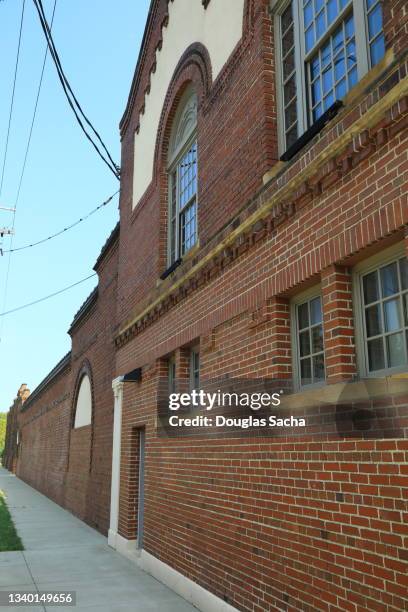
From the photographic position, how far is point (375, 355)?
4469 mm

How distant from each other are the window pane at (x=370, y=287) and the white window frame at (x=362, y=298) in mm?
32

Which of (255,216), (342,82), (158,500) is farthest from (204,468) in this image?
(342,82)

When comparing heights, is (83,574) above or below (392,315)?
below

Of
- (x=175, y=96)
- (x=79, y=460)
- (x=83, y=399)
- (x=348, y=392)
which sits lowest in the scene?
(x=79, y=460)

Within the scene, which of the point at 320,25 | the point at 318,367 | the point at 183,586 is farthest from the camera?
the point at 183,586

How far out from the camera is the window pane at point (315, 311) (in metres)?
5.23

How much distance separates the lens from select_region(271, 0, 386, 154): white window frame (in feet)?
16.0

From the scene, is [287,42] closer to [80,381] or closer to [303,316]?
[303,316]

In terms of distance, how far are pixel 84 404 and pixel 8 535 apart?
544 centimetres

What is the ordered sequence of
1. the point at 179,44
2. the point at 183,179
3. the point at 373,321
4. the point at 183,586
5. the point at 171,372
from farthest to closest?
the point at 183,179 → the point at 179,44 → the point at 171,372 → the point at 183,586 → the point at 373,321

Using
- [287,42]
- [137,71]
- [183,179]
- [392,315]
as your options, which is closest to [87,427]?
[183,179]

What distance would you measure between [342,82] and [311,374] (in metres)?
2.70

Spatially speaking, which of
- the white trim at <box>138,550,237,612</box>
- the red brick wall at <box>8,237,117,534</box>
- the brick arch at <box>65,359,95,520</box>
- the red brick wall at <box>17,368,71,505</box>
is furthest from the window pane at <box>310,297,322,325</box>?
the red brick wall at <box>17,368,71,505</box>

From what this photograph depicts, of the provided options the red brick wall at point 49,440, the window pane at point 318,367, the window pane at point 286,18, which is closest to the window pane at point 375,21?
the window pane at point 286,18
